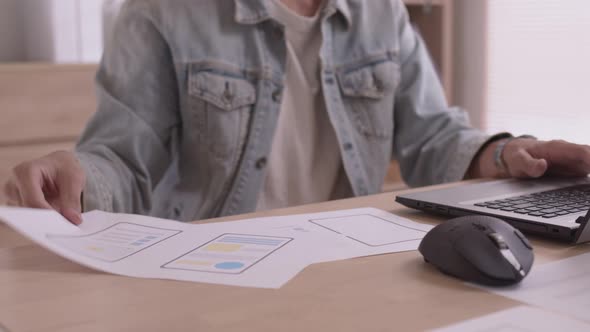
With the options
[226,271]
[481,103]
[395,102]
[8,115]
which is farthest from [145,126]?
[481,103]

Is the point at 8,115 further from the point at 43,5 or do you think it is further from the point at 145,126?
the point at 145,126

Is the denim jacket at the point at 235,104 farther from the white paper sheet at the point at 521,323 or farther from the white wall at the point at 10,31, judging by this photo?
the white wall at the point at 10,31

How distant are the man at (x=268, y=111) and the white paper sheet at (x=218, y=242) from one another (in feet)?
1.09

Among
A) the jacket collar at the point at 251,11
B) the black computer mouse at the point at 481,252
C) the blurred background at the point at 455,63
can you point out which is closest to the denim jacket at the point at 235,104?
the jacket collar at the point at 251,11

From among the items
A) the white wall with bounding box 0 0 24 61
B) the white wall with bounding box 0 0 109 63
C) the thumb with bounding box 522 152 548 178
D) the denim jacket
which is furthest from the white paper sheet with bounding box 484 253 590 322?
the white wall with bounding box 0 0 24 61

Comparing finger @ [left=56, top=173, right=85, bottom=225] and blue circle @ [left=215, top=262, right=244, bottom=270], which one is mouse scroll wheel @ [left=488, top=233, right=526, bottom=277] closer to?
blue circle @ [left=215, top=262, right=244, bottom=270]

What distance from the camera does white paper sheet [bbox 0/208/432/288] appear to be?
688mm

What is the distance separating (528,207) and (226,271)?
0.39 meters

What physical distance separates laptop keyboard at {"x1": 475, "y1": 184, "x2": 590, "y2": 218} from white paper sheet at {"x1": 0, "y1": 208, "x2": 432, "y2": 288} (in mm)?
115

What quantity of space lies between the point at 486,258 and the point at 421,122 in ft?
2.85

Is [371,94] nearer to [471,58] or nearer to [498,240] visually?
[498,240]

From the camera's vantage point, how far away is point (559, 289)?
2.07 feet

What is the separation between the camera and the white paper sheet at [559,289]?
1.92ft

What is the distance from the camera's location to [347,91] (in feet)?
4.77
